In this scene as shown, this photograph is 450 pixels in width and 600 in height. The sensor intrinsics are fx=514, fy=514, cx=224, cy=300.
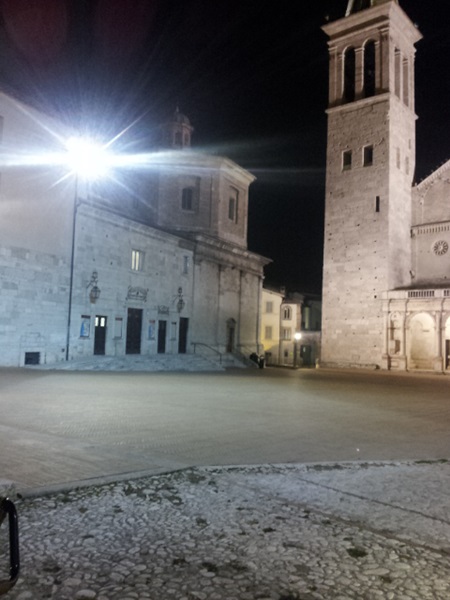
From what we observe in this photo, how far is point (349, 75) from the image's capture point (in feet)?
143

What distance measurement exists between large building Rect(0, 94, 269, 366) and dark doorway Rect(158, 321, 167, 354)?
0.21 feet

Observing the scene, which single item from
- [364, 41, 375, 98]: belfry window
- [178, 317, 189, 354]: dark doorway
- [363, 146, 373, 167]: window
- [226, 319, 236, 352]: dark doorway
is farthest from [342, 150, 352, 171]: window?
[178, 317, 189, 354]: dark doorway

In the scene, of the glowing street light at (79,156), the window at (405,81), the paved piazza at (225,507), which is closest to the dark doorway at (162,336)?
the glowing street light at (79,156)

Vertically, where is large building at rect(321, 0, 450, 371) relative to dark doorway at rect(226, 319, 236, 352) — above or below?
above

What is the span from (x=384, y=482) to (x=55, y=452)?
4323mm

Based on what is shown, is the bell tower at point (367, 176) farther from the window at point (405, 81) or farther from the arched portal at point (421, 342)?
the arched portal at point (421, 342)

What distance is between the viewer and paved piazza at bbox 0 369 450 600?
3523 millimetres

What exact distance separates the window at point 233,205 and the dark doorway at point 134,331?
582 inches

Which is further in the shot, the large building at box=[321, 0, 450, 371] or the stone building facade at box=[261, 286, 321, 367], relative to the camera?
the stone building facade at box=[261, 286, 321, 367]

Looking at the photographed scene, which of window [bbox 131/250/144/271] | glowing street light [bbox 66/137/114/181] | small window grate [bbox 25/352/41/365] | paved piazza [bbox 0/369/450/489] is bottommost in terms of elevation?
paved piazza [bbox 0/369/450/489]

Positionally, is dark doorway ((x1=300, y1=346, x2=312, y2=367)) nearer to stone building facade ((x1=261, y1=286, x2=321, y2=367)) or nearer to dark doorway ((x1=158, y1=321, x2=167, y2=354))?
stone building facade ((x1=261, y1=286, x2=321, y2=367))

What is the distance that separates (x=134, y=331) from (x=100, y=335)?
2981 millimetres

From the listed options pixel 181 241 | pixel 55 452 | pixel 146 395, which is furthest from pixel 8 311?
pixel 55 452

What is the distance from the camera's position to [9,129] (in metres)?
23.9
